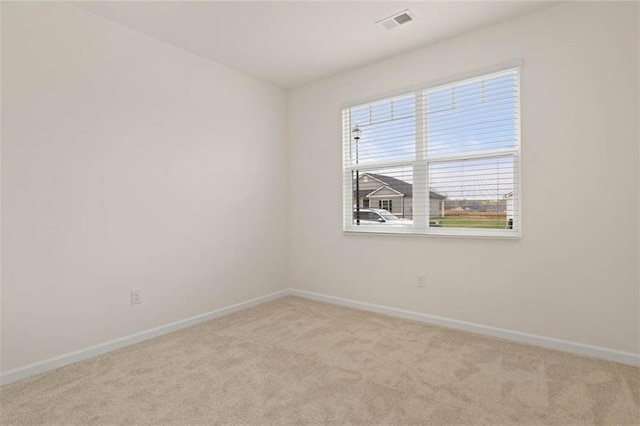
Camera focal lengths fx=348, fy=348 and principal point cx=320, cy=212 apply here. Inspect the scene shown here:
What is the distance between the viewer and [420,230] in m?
3.44

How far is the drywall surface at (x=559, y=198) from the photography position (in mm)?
2459

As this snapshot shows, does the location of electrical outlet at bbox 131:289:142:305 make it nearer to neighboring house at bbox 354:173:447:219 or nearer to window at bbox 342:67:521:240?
window at bbox 342:67:521:240

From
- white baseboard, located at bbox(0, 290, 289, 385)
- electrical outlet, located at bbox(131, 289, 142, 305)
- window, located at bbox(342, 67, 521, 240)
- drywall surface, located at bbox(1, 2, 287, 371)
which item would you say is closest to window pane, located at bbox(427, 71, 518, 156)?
window, located at bbox(342, 67, 521, 240)

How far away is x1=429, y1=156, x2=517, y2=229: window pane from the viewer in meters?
2.99

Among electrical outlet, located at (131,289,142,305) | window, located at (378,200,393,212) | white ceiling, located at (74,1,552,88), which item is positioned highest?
white ceiling, located at (74,1,552,88)

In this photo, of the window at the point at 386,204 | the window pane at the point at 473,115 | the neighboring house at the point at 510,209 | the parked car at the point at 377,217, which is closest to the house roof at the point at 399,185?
the window at the point at 386,204

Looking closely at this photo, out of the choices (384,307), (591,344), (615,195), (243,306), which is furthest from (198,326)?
(615,195)

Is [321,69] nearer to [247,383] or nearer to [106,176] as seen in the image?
[106,176]

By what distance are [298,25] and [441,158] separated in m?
1.75

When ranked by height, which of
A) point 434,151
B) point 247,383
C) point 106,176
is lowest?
point 247,383

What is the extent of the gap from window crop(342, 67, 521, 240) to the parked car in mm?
18

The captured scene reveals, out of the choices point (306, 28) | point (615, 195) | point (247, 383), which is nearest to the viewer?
point (247, 383)

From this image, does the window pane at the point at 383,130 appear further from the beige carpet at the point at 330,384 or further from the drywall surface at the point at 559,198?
the beige carpet at the point at 330,384

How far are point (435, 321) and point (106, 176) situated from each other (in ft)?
10.3
